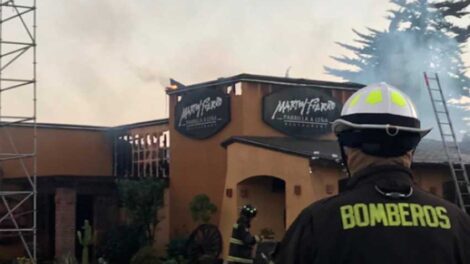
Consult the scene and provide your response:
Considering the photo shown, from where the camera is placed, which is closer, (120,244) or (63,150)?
(120,244)

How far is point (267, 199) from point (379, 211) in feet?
55.0

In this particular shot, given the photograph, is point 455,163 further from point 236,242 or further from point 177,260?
point 177,260

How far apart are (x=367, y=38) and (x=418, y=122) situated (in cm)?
4281

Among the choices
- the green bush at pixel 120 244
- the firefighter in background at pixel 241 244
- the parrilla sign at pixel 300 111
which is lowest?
the firefighter in background at pixel 241 244

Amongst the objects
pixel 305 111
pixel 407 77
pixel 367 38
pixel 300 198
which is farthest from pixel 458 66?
pixel 300 198

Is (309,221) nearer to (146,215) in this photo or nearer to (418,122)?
(418,122)

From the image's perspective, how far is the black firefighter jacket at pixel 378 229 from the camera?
2.68 metres

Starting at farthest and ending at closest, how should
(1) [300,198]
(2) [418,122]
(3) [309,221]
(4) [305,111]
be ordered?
(4) [305,111], (1) [300,198], (2) [418,122], (3) [309,221]

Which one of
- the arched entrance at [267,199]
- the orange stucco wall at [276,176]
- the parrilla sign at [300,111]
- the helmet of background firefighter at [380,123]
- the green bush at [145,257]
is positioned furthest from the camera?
the parrilla sign at [300,111]

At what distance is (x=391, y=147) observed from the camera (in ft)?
9.72

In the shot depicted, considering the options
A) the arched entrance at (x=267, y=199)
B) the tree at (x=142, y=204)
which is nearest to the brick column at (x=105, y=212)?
the tree at (x=142, y=204)

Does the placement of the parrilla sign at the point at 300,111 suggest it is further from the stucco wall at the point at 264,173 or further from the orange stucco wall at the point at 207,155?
the stucco wall at the point at 264,173

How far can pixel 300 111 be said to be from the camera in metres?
20.6

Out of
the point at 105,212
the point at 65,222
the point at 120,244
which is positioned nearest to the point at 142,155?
the point at 105,212
